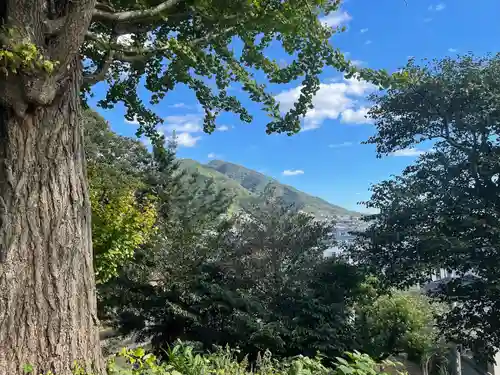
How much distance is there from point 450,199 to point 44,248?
8242 millimetres

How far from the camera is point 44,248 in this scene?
2557 mm

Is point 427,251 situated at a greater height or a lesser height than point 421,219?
lesser

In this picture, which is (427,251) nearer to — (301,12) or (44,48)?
(301,12)

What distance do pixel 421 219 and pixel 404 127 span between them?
2345 millimetres

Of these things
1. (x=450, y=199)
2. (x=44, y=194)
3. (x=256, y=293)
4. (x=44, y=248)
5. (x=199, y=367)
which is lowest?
(x=256, y=293)

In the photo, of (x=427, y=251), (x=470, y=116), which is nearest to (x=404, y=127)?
(x=470, y=116)

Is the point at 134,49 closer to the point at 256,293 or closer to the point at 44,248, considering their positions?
the point at 44,248

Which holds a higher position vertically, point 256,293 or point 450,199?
point 450,199

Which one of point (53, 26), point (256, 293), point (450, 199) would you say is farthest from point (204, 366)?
point (450, 199)

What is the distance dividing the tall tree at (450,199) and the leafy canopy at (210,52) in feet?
12.1

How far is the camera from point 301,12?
13.6ft

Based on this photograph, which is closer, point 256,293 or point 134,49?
point 134,49

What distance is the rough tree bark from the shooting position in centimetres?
244

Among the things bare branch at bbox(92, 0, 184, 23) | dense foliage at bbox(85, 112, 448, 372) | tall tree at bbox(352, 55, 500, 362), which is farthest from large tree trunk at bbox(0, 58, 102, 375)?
tall tree at bbox(352, 55, 500, 362)
